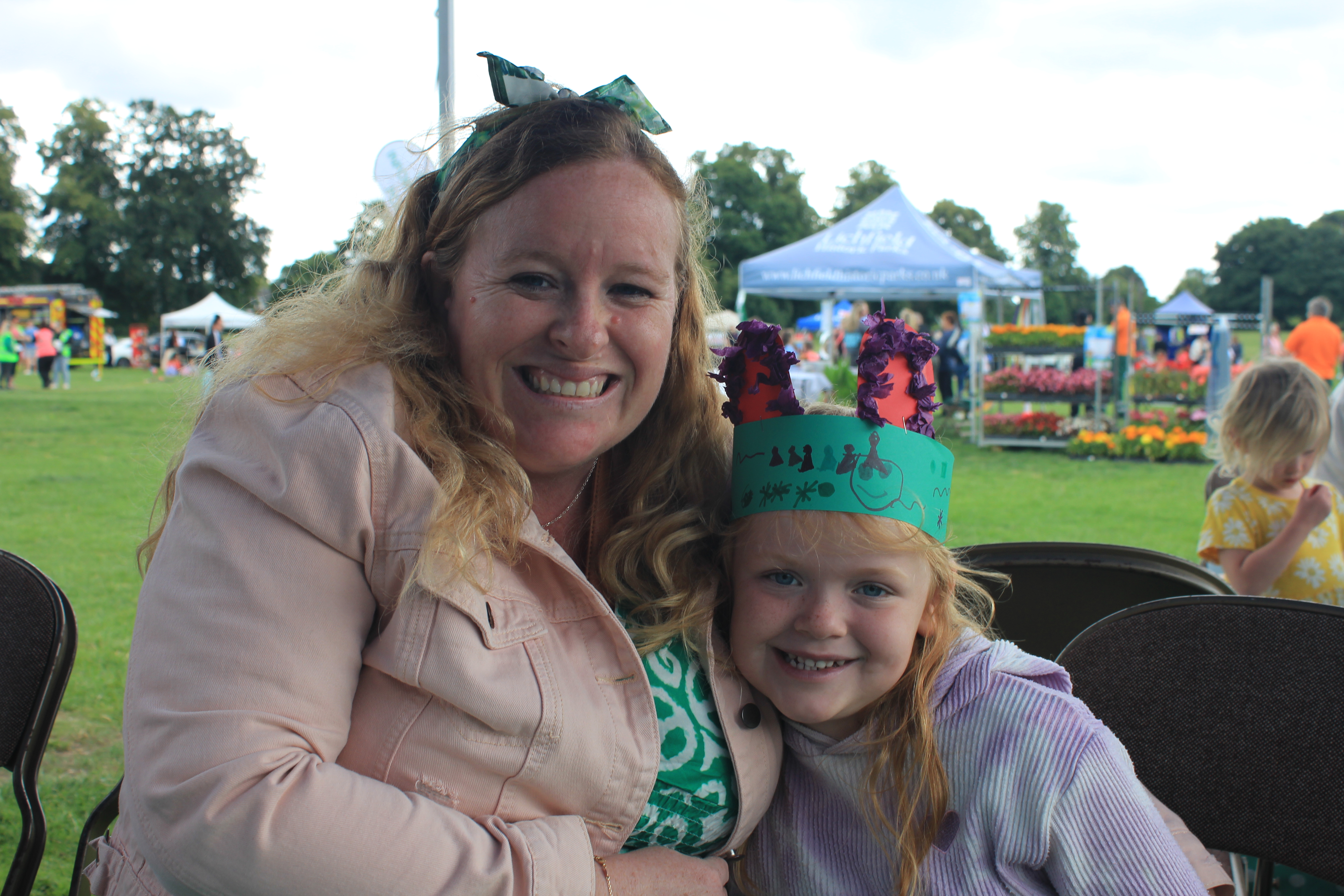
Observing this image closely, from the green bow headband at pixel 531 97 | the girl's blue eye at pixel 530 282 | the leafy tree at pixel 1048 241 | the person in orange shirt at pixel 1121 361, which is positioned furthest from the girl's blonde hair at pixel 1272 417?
the leafy tree at pixel 1048 241

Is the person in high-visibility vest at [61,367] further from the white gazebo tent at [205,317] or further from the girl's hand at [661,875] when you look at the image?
the girl's hand at [661,875]

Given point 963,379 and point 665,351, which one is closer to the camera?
point 665,351

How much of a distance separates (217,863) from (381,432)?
60cm

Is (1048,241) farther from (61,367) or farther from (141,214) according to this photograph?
(61,367)

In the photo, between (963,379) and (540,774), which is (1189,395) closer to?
(963,379)

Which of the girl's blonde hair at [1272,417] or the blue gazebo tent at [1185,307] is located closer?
the girl's blonde hair at [1272,417]

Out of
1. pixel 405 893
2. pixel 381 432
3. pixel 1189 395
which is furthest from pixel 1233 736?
pixel 1189 395

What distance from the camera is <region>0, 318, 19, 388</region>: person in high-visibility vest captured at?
22.4 m

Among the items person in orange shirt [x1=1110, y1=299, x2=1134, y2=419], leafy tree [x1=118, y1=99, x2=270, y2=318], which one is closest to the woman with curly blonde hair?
person in orange shirt [x1=1110, y1=299, x2=1134, y2=419]

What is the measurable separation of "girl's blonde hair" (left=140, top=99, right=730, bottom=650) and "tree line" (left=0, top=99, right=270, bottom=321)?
61.2m

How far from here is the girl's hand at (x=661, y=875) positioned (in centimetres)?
148

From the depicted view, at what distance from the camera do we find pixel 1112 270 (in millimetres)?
78938

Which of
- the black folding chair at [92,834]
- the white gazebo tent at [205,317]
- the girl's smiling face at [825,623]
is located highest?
the white gazebo tent at [205,317]

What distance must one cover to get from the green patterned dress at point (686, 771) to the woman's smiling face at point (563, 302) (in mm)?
415
